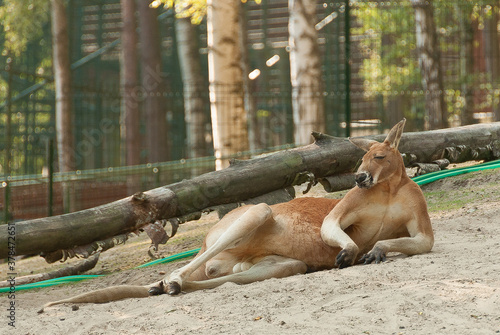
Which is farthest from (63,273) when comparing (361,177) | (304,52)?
(304,52)

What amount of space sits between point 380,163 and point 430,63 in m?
10.6

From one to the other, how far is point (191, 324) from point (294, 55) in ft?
33.9

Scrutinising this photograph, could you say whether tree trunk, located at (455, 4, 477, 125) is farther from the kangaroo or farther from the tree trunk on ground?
the kangaroo

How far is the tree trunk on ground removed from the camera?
6.54 metres

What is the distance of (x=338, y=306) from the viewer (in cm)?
433

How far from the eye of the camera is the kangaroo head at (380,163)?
5574mm

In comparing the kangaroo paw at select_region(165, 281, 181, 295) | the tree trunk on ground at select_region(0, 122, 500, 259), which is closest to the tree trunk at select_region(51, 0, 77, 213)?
the tree trunk on ground at select_region(0, 122, 500, 259)

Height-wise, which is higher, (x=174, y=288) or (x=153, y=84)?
(x=153, y=84)

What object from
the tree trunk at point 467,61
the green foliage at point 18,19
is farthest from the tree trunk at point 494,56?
the green foliage at point 18,19

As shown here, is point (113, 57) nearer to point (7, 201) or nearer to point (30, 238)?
point (7, 201)

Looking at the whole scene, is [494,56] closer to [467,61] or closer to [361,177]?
[467,61]

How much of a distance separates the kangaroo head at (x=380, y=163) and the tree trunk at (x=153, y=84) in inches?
454

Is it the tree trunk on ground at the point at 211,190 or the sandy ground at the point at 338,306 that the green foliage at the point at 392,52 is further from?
the sandy ground at the point at 338,306

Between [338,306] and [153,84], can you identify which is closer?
[338,306]
